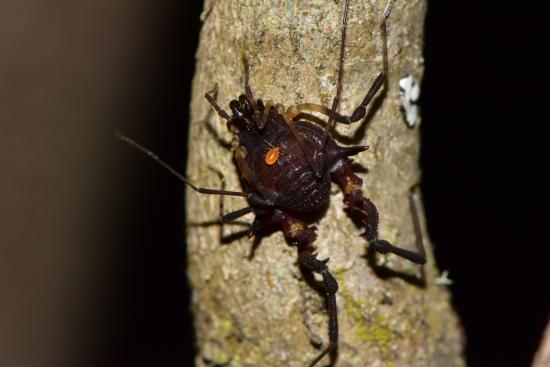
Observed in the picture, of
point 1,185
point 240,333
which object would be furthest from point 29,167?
point 240,333

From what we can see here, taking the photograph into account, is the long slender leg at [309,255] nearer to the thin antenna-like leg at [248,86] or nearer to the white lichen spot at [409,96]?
the thin antenna-like leg at [248,86]

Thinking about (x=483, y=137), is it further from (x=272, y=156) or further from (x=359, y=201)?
(x=272, y=156)

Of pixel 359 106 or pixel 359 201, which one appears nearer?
Answer: pixel 359 106

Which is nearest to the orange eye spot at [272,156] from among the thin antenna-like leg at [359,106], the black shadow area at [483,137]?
the thin antenna-like leg at [359,106]

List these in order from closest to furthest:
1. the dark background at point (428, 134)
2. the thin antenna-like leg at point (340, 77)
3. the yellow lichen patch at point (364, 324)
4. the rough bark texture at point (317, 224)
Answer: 1. the thin antenna-like leg at point (340, 77)
2. the rough bark texture at point (317, 224)
3. the yellow lichen patch at point (364, 324)
4. the dark background at point (428, 134)

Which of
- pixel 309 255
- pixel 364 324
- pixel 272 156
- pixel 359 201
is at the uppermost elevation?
pixel 272 156

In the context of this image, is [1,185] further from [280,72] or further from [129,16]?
[280,72]

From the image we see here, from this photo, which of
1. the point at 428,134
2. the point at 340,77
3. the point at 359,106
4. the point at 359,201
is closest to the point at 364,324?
the point at 359,201

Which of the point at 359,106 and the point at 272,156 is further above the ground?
the point at 359,106
